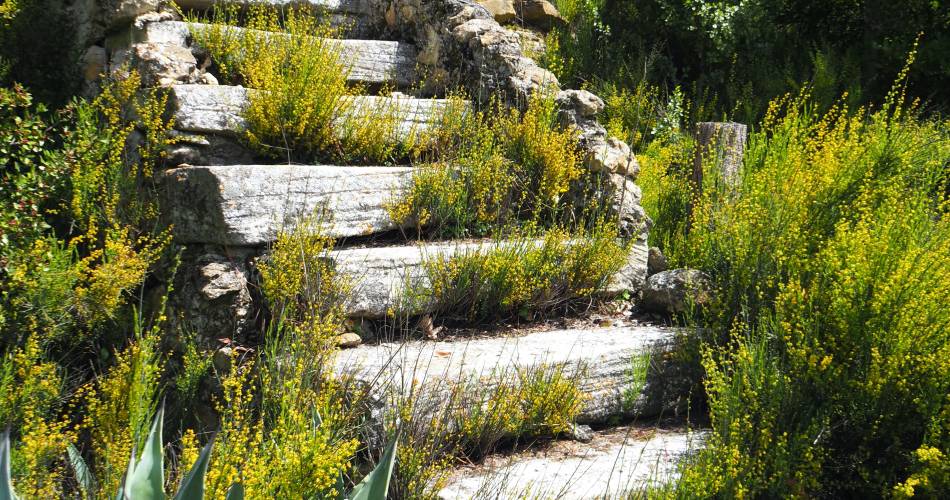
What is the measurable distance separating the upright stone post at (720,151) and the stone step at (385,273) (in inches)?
54.5

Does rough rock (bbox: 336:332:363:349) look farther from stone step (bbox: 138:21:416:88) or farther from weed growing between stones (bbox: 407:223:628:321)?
stone step (bbox: 138:21:416:88)

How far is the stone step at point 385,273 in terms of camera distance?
411cm

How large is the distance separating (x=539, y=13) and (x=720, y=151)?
135 inches

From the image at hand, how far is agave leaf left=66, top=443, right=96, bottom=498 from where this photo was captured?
9.15 feet

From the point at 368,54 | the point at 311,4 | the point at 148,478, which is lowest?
the point at 148,478

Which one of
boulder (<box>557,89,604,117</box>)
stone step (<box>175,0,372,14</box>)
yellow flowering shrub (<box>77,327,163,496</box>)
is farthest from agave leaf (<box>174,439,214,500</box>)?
stone step (<box>175,0,372,14</box>)

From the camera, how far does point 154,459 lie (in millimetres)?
2471

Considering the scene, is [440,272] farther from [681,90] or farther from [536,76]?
[681,90]

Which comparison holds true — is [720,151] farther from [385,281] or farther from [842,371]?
[385,281]

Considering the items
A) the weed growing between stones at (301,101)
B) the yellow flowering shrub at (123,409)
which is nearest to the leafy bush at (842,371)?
the yellow flowering shrub at (123,409)

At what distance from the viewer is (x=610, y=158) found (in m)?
5.20

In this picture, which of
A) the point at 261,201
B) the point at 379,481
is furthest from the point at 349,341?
the point at 379,481

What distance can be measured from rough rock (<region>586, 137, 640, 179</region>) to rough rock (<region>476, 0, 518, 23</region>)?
270 cm

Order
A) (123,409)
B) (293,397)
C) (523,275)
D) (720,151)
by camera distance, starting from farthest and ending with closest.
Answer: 1. (720,151)
2. (523,275)
3. (123,409)
4. (293,397)
